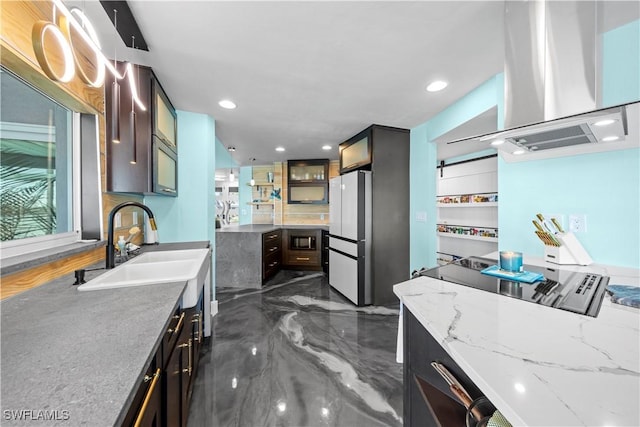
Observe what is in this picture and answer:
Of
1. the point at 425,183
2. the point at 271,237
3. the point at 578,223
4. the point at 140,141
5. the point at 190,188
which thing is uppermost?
the point at 140,141

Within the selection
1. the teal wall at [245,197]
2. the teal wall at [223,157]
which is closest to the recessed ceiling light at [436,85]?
the teal wall at [223,157]

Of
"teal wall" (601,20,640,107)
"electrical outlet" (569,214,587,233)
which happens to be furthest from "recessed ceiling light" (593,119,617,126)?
"electrical outlet" (569,214,587,233)

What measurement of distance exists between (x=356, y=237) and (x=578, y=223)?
6.38ft

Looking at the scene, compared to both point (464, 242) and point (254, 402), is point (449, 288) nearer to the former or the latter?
point (254, 402)

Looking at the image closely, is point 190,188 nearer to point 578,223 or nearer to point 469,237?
point 578,223

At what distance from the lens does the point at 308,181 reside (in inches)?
192

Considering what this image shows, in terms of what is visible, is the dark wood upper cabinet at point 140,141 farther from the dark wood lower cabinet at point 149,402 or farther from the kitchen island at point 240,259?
the kitchen island at point 240,259

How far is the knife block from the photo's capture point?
1.38 meters

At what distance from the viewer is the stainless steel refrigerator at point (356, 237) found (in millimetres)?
3027

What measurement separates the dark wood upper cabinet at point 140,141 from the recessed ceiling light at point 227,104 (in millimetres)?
484

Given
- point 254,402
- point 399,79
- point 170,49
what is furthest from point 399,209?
point 170,49

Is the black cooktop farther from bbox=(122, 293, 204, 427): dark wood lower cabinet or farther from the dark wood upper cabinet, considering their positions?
the dark wood upper cabinet

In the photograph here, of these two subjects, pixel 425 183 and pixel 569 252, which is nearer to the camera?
pixel 569 252

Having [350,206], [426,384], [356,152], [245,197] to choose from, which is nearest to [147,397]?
[426,384]
